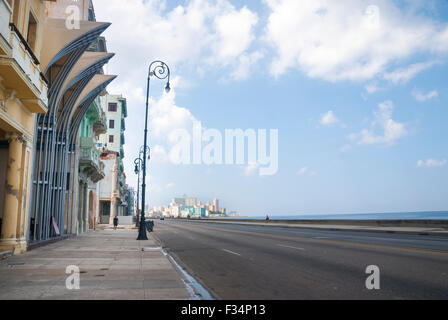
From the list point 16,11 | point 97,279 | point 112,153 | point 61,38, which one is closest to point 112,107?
point 112,153

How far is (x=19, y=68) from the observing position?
38.7ft

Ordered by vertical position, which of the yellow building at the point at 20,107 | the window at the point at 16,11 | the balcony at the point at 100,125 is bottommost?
the yellow building at the point at 20,107

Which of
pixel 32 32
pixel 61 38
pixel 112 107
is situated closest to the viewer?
pixel 32 32

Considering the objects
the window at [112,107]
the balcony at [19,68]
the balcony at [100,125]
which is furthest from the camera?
the window at [112,107]

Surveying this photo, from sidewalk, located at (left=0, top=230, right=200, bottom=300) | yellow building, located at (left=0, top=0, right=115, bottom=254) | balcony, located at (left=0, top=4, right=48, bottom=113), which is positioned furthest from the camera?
yellow building, located at (left=0, top=0, right=115, bottom=254)

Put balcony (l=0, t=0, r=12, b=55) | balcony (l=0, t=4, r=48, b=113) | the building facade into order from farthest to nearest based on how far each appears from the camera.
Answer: the building facade, balcony (l=0, t=4, r=48, b=113), balcony (l=0, t=0, r=12, b=55)

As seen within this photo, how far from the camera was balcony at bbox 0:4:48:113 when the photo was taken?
10.8 metres

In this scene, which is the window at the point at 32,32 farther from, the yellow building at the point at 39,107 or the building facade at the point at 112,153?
the building facade at the point at 112,153

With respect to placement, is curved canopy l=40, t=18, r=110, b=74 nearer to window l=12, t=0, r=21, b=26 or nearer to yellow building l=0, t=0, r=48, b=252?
yellow building l=0, t=0, r=48, b=252

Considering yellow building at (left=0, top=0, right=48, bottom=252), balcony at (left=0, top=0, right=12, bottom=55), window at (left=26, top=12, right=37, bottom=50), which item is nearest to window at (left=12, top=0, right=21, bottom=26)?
yellow building at (left=0, top=0, right=48, bottom=252)

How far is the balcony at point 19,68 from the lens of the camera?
35.5 feet

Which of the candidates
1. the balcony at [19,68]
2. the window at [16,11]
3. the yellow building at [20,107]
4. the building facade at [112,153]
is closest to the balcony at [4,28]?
the balcony at [19,68]

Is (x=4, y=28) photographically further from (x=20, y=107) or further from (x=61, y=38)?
(x=61, y=38)
